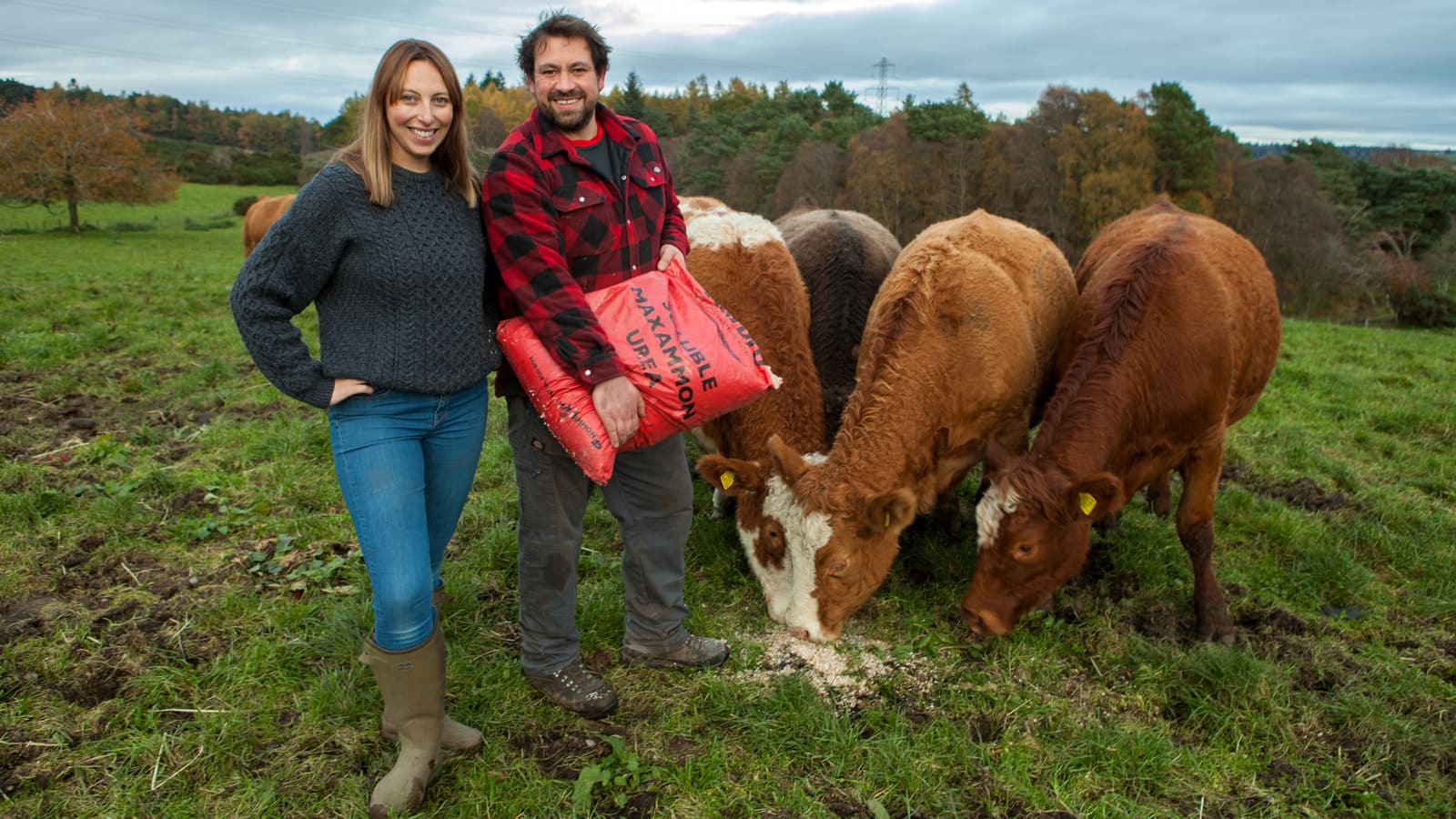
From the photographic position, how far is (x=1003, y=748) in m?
3.27

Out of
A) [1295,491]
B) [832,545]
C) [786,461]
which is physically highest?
[786,461]

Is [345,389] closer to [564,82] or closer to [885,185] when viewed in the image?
[564,82]

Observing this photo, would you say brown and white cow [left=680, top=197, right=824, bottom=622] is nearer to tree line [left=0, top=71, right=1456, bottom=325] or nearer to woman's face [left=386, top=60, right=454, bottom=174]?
woman's face [left=386, top=60, right=454, bottom=174]

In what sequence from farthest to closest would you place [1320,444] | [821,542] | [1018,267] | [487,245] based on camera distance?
1. [1320,444]
2. [1018,267]
3. [821,542]
4. [487,245]

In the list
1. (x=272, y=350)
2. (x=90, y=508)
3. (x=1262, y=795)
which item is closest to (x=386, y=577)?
(x=272, y=350)

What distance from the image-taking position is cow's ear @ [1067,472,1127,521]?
3.73 m

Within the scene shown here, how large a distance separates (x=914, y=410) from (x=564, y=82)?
2.55m

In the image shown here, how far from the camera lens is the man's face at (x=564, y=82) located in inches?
113

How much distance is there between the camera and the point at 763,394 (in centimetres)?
459

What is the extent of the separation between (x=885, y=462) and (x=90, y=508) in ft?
16.2

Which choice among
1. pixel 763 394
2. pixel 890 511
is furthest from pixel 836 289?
pixel 890 511

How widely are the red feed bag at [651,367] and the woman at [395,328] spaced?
0.23 m

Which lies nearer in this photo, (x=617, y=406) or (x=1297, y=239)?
(x=617, y=406)

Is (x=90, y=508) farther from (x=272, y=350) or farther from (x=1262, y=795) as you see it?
(x=1262, y=795)
